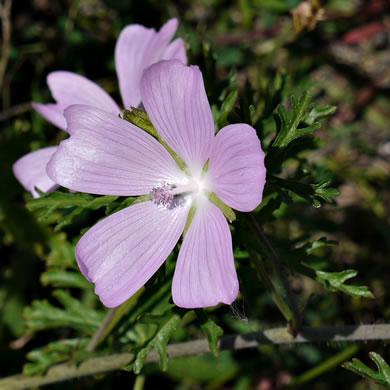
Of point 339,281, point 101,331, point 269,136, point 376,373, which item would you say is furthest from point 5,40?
point 376,373

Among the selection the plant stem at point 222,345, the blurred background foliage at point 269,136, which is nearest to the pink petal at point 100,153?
the plant stem at point 222,345

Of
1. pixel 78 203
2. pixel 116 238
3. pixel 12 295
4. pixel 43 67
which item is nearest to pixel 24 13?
pixel 43 67

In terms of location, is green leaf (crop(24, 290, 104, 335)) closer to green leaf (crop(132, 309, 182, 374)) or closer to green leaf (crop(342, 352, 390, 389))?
green leaf (crop(132, 309, 182, 374))

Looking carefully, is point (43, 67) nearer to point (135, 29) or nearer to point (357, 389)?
point (135, 29)

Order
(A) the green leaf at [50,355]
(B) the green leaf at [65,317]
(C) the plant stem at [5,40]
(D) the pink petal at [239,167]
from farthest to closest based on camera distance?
(C) the plant stem at [5,40], (B) the green leaf at [65,317], (A) the green leaf at [50,355], (D) the pink petal at [239,167]

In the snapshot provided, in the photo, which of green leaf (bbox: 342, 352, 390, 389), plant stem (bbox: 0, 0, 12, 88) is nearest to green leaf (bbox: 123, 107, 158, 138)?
green leaf (bbox: 342, 352, 390, 389)

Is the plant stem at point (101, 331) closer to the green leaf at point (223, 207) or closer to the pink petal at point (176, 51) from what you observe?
the green leaf at point (223, 207)
